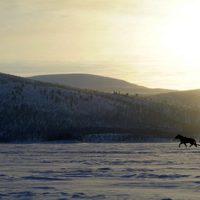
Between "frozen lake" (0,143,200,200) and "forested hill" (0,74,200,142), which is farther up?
"forested hill" (0,74,200,142)

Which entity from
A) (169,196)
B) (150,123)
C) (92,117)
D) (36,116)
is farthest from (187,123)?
(169,196)

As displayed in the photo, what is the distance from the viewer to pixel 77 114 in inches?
4035

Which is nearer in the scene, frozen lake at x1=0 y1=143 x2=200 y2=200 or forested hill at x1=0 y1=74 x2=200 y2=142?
frozen lake at x1=0 y1=143 x2=200 y2=200

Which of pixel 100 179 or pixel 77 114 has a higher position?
pixel 77 114

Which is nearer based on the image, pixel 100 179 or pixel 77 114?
pixel 100 179

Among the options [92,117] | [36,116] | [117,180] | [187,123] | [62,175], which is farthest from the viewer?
[187,123]

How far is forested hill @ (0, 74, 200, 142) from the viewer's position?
8944cm

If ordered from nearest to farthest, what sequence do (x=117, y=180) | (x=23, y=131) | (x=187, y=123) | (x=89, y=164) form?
(x=117, y=180) < (x=89, y=164) < (x=23, y=131) < (x=187, y=123)

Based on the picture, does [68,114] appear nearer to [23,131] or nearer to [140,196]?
[23,131]

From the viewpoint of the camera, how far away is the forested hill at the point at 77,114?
293 feet

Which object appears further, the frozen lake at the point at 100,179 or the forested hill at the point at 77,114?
the forested hill at the point at 77,114

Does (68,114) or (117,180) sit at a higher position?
(68,114)

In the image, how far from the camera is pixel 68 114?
101438 mm

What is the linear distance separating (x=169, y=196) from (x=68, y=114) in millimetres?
84929
